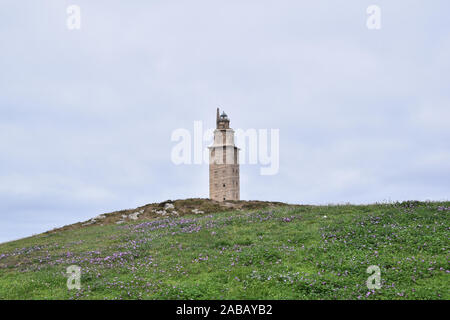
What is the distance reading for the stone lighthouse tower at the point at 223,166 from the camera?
5238cm

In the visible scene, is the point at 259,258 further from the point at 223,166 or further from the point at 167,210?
the point at 223,166

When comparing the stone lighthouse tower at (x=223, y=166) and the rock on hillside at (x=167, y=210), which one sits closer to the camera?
the rock on hillside at (x=167, y=210)

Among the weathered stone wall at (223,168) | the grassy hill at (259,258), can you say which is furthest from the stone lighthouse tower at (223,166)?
Answer: the grassy hill at (259,258)

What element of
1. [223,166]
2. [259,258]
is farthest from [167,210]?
[259,258]

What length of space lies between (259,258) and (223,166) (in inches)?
1452

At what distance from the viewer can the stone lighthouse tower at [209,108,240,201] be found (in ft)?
172

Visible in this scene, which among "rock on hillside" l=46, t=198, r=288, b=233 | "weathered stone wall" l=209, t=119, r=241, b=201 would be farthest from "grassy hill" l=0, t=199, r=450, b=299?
"weathered stone wall" l=209, t=119, r=241, b=201

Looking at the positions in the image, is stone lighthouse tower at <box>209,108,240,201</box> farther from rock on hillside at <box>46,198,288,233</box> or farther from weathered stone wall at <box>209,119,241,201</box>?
rock on hillside at <box>46,198,288,233</box>

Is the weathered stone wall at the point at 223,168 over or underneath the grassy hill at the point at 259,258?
over

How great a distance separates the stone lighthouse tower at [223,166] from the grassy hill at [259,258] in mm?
25248

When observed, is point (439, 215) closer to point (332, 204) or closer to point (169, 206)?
point (332, 204)

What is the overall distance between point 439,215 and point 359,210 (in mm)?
5111

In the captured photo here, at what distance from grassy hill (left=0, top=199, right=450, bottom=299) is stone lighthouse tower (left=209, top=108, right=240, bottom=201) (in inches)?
994

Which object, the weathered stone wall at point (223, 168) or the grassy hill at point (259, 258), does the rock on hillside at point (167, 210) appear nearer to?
the grassy hill at point (259, 258)
